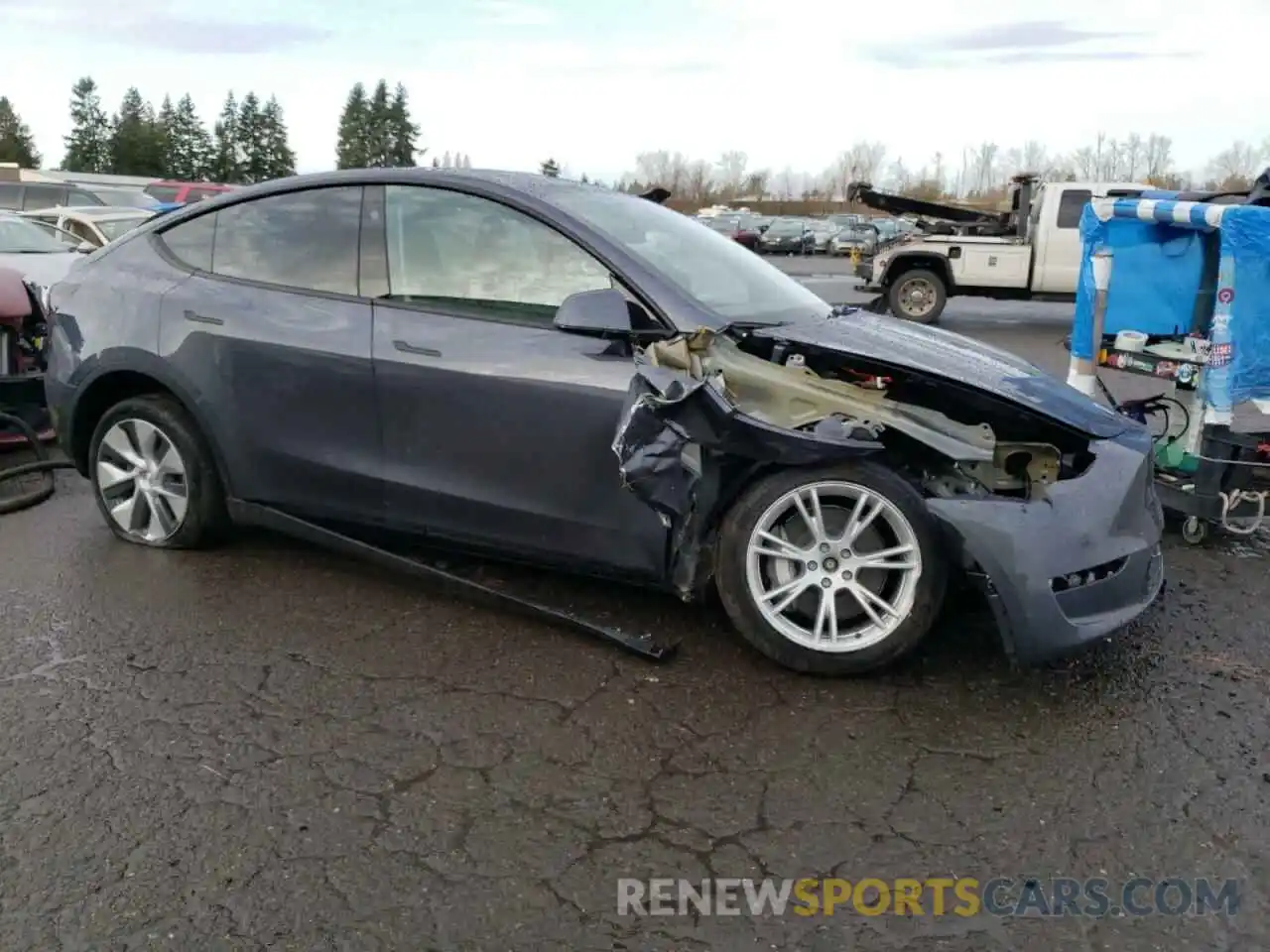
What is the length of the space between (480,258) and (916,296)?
12.4 meters

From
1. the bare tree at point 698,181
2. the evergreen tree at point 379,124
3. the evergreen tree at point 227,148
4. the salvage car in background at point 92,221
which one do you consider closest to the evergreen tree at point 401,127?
the evergreen tree at point 379,124

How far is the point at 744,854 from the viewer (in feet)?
8.72

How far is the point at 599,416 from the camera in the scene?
365cm

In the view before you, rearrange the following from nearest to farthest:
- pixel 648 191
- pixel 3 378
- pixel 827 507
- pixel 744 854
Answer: pixel 744 854, pixel 827 507, pixel 648 191, pixel 3 378

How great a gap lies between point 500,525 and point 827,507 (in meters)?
1.19

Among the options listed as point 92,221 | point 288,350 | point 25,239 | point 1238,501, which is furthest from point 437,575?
point 92,221

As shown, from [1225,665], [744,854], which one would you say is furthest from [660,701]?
[1225,665]

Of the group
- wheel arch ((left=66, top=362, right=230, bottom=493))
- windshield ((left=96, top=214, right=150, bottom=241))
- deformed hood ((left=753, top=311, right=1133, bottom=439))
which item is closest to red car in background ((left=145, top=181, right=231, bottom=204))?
windshield ((left=96, top=214, right=150, bottom=241))

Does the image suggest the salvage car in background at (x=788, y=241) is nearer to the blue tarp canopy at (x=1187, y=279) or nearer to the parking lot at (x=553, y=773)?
the blue tarp canopy at (x=1187, y=279)

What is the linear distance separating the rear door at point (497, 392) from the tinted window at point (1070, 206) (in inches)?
504

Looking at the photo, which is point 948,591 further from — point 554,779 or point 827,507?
point 554,779

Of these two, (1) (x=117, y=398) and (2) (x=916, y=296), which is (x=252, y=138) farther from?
(1) (x=117, y=398)

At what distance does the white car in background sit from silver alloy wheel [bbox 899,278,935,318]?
1049 cm

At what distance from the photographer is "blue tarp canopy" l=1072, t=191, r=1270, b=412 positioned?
469cm
